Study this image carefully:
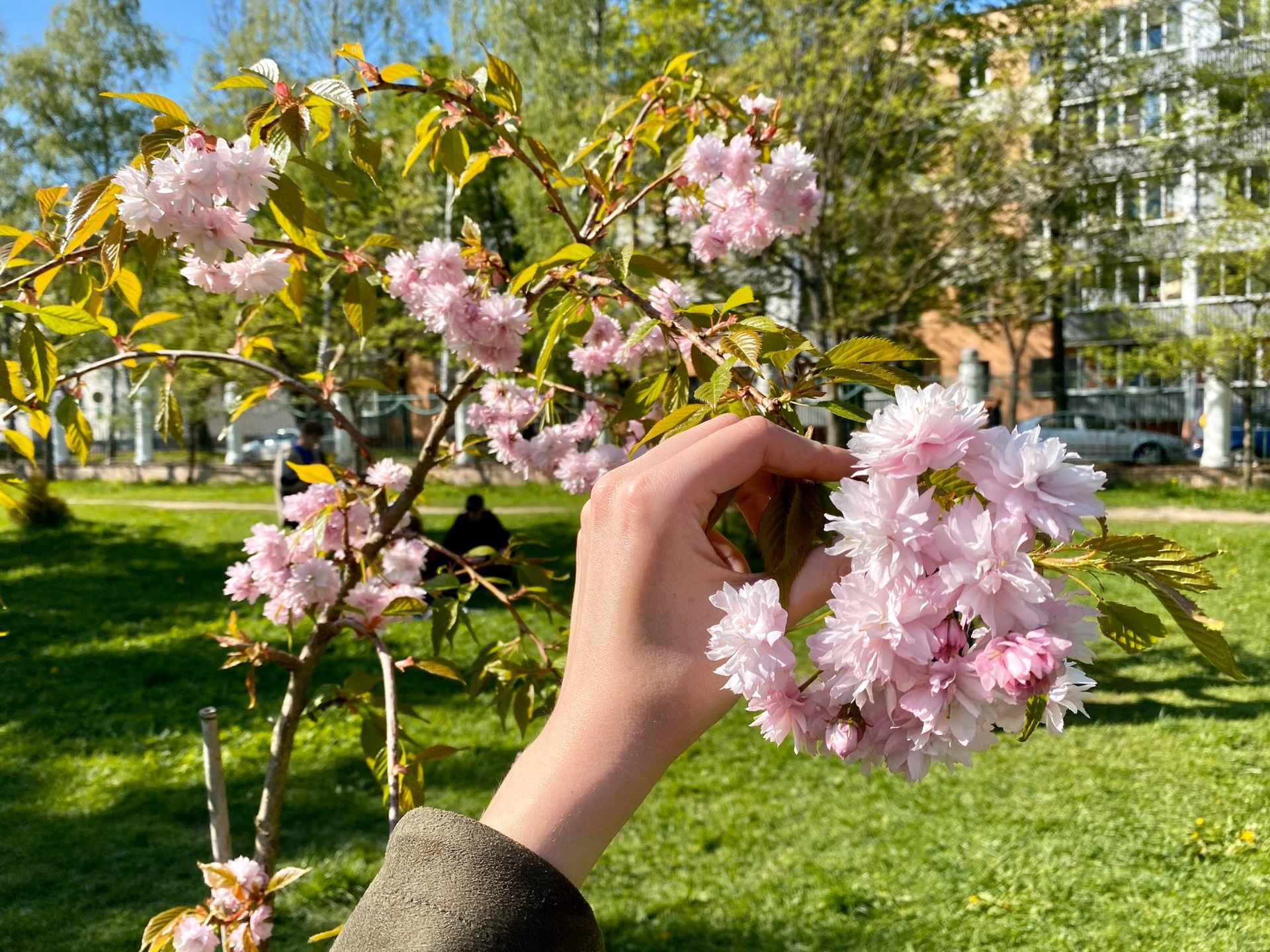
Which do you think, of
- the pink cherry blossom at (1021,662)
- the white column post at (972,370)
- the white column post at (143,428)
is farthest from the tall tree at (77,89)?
the pink cherry blossom at (1021,662)

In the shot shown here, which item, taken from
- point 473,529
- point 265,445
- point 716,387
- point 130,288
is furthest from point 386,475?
point 265,445

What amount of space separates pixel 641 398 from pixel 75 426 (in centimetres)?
111

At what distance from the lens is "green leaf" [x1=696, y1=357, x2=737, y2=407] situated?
3.34 ft

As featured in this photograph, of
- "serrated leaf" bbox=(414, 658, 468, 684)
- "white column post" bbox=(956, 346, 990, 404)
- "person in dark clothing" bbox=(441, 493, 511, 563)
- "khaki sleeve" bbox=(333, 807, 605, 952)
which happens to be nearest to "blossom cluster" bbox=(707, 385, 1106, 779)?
"khaki sleeve" bbox=(333, 807, 605, 952)

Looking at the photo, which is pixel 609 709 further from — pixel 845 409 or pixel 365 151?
pixel 365 151

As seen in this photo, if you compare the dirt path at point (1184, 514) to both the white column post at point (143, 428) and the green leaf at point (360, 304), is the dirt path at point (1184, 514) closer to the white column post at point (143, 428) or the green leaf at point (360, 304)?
the green leaf at point (360, 304)

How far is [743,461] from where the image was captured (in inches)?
32.8

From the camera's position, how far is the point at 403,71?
1.65m

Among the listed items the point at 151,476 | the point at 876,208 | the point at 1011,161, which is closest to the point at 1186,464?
the point at 1011,161

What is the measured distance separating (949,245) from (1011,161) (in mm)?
1443

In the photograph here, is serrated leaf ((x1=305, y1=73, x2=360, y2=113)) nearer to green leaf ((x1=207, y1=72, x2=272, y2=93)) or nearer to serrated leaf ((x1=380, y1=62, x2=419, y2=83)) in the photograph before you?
green leaf ((x1=207, y1=72, x2=272, y2=93))

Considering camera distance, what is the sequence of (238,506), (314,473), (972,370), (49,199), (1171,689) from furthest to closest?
(238,506) → (972,370) → (1171,689) → (314,473) → (49,199)

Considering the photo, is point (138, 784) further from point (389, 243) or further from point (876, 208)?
point (876, 208)

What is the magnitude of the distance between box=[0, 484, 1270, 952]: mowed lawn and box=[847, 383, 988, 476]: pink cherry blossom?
160 centimetres
